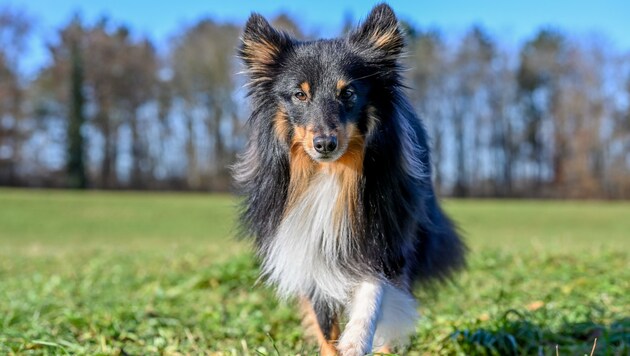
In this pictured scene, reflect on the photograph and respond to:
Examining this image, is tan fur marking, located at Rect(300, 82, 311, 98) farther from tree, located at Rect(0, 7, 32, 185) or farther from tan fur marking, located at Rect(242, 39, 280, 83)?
tree, located at Rect(0, 7, 32, 185)

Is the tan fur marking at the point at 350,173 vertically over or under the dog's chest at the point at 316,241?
over

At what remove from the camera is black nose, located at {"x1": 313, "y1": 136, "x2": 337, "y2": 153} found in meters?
3.11

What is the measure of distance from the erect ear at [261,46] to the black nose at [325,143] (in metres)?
0.77

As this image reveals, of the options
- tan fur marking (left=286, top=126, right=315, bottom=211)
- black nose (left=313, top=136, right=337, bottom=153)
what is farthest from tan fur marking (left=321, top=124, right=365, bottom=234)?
black nose (left=313, top=136, right=337, bottom=153)

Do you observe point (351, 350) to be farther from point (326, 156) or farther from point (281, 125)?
point (281, 125)

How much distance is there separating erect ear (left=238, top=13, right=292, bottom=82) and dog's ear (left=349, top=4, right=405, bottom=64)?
0.46 m

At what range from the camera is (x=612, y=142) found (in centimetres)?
5088

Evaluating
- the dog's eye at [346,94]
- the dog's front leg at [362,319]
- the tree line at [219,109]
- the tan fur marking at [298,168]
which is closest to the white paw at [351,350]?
the dog's front leg at [362,319]

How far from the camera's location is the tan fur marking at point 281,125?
11.4ft

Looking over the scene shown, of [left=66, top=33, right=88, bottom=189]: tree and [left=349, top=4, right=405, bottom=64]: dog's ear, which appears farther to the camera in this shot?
[left=66, top=33, right=88, bottom=189]: tree

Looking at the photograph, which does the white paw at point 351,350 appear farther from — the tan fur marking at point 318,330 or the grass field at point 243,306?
the grass field at point 243,306

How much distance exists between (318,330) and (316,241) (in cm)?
65

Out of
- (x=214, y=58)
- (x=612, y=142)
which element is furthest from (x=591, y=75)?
(x=214, y=58)

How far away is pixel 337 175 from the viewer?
3484mm
